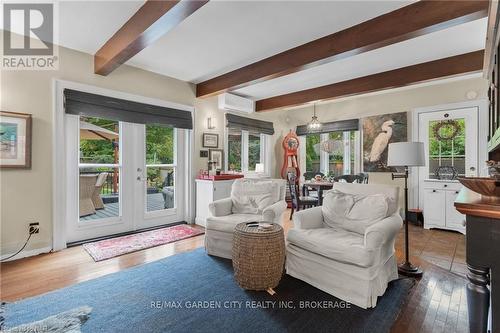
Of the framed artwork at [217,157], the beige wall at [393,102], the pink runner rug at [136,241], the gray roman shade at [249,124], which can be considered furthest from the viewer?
the gray roman shade at [249,124]

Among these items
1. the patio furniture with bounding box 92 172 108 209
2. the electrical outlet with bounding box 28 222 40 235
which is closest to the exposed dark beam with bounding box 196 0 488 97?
the patio furniture with bounding box 92 172 108 209

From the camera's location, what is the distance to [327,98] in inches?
183

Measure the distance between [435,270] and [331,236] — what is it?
4.50 feet

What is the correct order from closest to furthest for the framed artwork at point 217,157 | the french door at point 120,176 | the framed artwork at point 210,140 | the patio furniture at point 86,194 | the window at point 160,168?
1. the french door at point 120,176
2. the patio furniture at point 86,194
3. the window at point 160,168
4. the framed artwork at point 210,140
5. the framed artwork at point 217,157

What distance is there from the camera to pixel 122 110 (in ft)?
11.9

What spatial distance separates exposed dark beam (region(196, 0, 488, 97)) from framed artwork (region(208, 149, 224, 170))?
1.62 meters

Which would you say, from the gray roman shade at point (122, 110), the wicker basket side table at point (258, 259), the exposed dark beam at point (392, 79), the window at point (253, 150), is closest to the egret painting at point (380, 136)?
the exposed dark beam at point (392, 79)


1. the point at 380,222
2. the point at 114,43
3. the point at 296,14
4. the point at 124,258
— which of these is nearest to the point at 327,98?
the point at 296,14

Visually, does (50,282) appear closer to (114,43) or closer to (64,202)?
(64,202)

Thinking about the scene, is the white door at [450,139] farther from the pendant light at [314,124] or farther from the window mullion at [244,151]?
the window mullion at [244,151]

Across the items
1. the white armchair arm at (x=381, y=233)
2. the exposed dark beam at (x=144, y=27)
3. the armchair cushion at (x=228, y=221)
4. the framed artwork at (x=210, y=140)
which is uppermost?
the exposed dark beam at (x=144, y=27)

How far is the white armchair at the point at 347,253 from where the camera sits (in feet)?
6.42

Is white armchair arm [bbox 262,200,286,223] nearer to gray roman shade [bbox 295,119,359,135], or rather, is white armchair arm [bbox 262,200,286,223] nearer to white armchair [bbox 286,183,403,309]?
white armchair [bbox 286,183,403,309]

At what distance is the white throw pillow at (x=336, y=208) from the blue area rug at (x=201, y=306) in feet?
2.24
